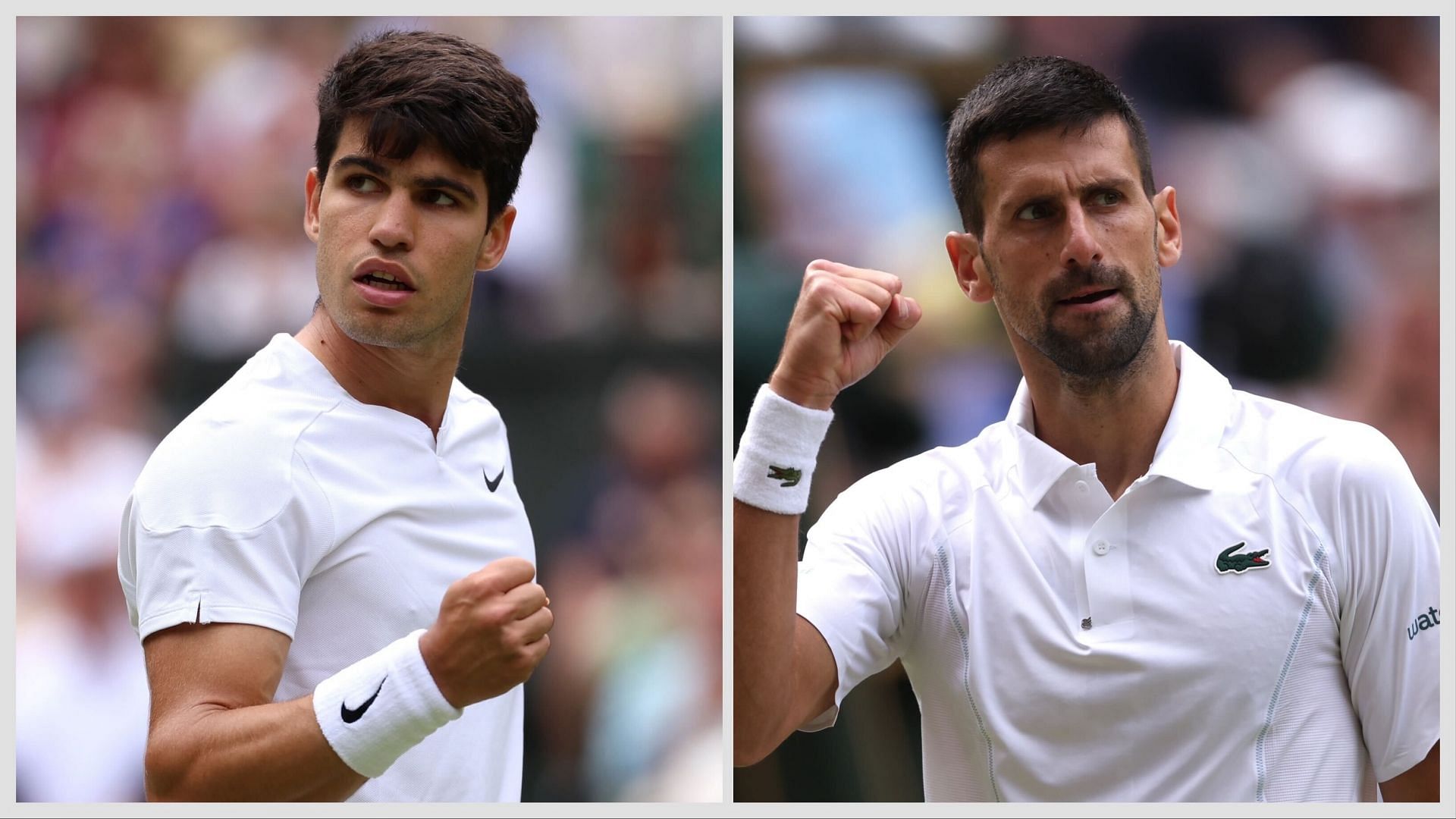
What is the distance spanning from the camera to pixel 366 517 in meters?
2.31

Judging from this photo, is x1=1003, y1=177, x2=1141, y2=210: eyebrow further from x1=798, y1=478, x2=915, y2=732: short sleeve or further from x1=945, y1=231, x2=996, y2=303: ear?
x1=798, y1=478, x2=915, y2=732: short sleeve

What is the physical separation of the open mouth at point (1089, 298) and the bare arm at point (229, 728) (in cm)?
143

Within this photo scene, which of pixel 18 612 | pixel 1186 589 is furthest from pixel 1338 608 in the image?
pixel 18 612

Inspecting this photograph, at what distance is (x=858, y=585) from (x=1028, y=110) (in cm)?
91

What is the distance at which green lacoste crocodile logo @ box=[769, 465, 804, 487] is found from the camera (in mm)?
2330

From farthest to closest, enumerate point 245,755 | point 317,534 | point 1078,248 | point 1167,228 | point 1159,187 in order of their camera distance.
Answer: point 1159,187 → point 1167,228 → point 1078,248 → point 317,534 → point 245,755

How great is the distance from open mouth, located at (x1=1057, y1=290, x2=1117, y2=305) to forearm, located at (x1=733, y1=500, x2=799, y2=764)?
64 cm

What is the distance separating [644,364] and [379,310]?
2010mm

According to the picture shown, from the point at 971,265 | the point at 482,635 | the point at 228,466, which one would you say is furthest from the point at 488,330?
the point at 482,635

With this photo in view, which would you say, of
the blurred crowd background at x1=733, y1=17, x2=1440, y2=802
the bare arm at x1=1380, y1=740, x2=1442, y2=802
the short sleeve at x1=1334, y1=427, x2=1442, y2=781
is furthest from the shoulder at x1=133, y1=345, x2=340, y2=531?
the bare arm at x1=1380, y1=740, x2=1442, y2=802

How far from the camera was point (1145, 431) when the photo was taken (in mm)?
2564

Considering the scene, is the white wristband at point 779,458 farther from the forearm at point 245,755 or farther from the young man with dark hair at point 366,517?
the forearm at point 245,755

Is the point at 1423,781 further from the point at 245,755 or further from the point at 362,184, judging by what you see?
the point at 362,184

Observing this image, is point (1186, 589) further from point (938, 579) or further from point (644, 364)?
point (644, 364)
